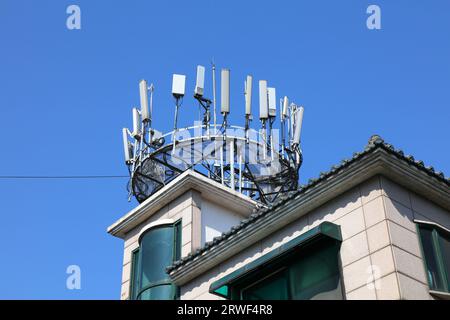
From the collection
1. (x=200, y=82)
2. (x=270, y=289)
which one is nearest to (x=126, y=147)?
(x=200, y=82)

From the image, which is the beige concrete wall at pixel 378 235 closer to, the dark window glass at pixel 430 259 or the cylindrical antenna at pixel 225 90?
the dark window glass at pixel 430 259

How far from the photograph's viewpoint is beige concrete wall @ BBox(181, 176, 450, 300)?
639 inches

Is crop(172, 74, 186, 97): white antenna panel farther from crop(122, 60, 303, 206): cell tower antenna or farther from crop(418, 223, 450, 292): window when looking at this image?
crop(418, 223, 450, 292): window

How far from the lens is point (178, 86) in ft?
98.3

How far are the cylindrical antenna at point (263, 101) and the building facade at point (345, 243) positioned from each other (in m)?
10.0

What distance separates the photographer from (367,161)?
57.8 feet

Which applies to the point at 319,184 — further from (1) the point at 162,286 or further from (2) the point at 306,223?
(1) the point at 162,286

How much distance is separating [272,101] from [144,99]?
509cm

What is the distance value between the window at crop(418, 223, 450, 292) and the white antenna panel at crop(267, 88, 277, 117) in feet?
43.2

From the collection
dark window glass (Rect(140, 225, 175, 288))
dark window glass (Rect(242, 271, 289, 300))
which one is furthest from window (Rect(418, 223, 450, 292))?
dark window glass (Rect(140, 225, 175, 288))

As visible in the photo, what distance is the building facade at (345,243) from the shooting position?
16672 millimetres

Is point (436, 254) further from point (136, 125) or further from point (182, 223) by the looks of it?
point (136, 125)
